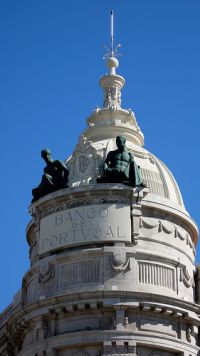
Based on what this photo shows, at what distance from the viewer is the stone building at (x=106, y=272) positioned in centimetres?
4878

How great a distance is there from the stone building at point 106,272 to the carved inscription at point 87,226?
43mm

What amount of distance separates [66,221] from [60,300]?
12.5 feet

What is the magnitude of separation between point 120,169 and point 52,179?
341 cm

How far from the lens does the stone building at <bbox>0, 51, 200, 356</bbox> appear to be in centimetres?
4878

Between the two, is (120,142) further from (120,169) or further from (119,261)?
(119,261)

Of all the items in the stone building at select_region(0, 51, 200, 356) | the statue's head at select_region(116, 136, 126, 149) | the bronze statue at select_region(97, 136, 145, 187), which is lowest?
the stone building at select_region(0, 51, 200, 356)

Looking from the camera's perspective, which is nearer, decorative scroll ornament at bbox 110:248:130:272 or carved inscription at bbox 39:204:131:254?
decorative scroll ornament at bbox 110:248:130:272

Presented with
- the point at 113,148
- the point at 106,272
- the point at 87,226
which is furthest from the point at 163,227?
the point at 113,148

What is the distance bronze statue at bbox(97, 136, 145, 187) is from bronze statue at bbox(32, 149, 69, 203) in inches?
79.3

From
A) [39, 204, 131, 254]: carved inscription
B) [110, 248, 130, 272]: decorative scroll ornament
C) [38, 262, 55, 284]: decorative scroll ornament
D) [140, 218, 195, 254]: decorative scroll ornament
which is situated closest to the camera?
[110, 248, 130, 272]: decorative scroll ornament

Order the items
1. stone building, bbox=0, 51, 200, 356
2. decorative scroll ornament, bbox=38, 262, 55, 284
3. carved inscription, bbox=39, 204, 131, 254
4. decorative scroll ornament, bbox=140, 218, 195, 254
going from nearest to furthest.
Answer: stone building, bbox=0, 51, 200, 356, carved inscription, bbox=39, 204, 131, 254, decorative scroll ornament, bbox=38, 262, 55, 284, decorative scroll ornament, bbox=140, 218, 195, 254

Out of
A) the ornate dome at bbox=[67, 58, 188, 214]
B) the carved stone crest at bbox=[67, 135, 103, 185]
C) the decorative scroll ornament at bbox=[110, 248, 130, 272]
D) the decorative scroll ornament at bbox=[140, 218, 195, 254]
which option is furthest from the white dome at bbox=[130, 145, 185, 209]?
the decorative scroll ornament at bbox=[110, 248, 130, 272]

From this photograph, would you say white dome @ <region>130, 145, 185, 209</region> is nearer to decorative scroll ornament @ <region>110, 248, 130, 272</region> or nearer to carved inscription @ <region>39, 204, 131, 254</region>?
carved inscription @ <region>39, 204, 131, 254</region>

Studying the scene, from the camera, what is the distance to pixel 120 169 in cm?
5166
